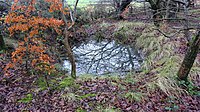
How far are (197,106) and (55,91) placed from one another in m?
3.78

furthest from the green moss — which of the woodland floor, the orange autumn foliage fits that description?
the orange autumn foliage

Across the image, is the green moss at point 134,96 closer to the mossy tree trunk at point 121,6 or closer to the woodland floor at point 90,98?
the woodland floor at point 90,98

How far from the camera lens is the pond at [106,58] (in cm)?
832

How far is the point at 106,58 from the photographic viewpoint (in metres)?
9.63

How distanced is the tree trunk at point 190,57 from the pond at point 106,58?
2.45 m

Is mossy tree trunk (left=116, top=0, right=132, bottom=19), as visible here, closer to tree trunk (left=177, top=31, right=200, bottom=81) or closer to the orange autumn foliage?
the orange autumn foliage

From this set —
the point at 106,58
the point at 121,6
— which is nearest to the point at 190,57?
the point at 106,58

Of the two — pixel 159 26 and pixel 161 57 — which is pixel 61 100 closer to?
pixel 161 57

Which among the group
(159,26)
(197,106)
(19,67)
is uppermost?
(159,26)

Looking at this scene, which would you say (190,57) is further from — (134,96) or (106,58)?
(106,58)

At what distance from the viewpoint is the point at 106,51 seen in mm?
10602

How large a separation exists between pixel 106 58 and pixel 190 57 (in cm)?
490

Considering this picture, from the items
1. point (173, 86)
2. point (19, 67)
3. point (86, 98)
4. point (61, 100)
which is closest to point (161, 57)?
point (173, 86)

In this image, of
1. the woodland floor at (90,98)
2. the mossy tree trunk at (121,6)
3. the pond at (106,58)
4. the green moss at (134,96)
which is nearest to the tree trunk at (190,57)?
the woodland floor at (90,98)
